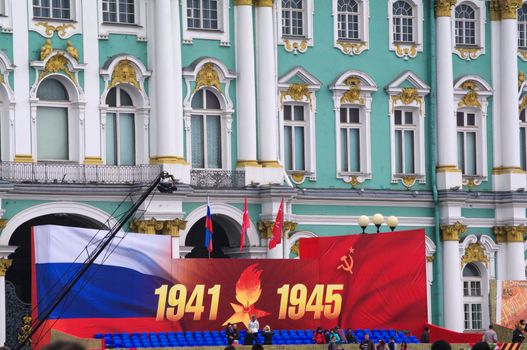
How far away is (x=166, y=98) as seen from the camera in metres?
50.3

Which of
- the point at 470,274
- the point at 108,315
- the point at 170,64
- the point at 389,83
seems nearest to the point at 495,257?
the point at 470,274

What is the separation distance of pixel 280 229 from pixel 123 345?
994 cm

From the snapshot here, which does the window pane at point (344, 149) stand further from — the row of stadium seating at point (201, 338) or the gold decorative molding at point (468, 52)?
the row of stadium seating at point (201, 338)

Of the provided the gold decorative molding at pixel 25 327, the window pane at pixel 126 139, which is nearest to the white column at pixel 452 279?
the window pane at pixel 126 139

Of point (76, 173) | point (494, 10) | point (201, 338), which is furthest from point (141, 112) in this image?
point (494, 10)

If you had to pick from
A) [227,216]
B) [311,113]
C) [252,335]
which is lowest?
[252,335]

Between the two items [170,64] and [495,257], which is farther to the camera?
[495,257]

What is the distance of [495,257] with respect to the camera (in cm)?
5759

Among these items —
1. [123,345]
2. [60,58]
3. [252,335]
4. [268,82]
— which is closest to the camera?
[123,345]

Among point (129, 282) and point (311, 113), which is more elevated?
point (311, 113)

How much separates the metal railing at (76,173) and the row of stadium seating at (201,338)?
664 cm

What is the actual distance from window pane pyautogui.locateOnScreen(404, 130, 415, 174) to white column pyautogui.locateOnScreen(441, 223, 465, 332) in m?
2.46

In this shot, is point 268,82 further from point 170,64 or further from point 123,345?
point 123,345

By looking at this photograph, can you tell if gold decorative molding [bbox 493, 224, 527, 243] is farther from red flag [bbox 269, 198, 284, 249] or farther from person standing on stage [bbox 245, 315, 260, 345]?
person standing on stage [bbox 245, 315, 260, 345]
